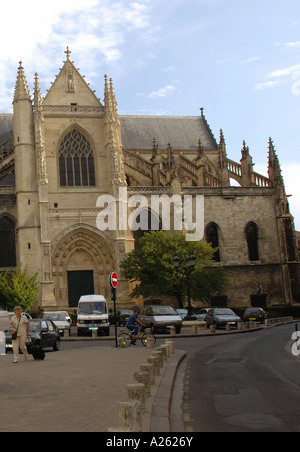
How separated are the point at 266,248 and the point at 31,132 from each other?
19.6 meters

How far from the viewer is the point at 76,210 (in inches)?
1724

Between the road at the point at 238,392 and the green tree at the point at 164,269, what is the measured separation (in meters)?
20.4

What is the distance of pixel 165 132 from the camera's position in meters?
58.6

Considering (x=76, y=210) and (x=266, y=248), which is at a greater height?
(x=76, y=210)

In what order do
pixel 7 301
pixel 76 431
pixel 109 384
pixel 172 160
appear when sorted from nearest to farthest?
pixel 76 431
pixel 109 384
pixel 7 301
pixel 172 160

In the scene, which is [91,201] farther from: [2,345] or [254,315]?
[2,345]

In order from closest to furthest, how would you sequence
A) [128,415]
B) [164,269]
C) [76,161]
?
[128,415] < [164,269] < [76,161]

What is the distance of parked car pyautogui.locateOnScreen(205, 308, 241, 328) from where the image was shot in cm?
3093

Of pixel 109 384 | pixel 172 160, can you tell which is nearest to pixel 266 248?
pixel 172 160

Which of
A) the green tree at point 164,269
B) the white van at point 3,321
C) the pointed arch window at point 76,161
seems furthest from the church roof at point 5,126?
the white van at point 3,321
